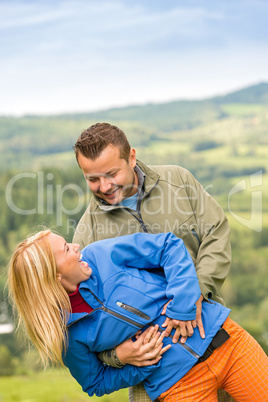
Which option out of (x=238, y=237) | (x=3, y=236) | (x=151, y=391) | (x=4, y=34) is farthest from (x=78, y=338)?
(x=4, y=34)

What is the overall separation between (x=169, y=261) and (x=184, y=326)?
0.97 ft

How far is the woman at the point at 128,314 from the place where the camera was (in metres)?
2.09

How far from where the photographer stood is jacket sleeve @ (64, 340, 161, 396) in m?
2.22

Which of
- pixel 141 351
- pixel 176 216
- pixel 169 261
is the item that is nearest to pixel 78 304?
pixel 141 351

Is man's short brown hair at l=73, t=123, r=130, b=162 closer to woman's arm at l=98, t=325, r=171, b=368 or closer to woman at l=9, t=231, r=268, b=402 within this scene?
woman at l=9, t=231, r=268, b=402

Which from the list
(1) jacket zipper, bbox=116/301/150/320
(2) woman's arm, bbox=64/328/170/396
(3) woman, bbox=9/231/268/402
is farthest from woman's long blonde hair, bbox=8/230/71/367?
(1) jacket zipper, bbox=116/301/150/320

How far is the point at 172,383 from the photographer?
2229 mm

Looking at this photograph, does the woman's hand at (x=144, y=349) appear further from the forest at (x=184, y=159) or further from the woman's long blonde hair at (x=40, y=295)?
the forest at (x=184, y=159)

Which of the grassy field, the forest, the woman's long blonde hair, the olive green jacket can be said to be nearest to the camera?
the woman's long blonde hair

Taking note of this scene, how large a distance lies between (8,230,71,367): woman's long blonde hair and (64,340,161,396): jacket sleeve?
0.40 feet

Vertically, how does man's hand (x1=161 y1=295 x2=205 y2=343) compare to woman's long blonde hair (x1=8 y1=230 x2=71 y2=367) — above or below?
A: below

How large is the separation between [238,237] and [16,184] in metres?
14.5

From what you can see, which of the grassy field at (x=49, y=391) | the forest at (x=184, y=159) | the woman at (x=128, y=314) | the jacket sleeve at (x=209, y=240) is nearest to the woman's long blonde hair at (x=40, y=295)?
the woman at (x=128, y=314)

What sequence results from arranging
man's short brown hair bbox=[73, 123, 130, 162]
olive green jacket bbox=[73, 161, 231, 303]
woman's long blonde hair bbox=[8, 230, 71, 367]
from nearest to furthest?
woman's long blonde hair bbox=[8, 230, 71, 367] < man's short brown hair bbox=[73, 123, 130, 162] < olive green jacket bbox=[73, 161, 231, 303]
